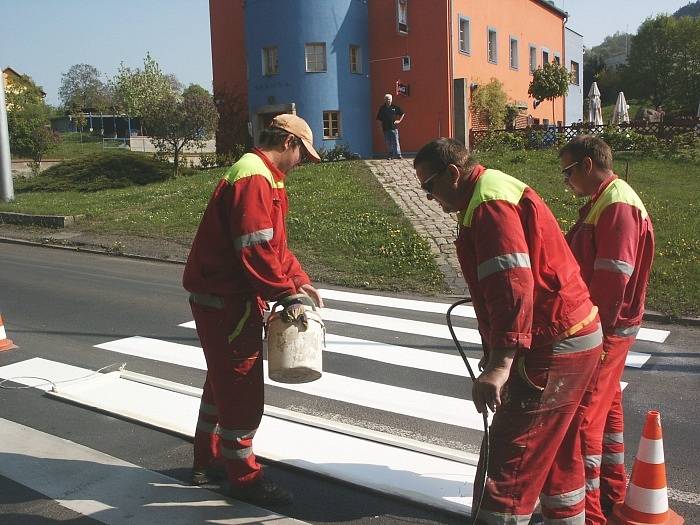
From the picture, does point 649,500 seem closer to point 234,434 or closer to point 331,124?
point 234,434

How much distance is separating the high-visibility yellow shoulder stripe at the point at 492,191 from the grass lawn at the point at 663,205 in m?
7.07

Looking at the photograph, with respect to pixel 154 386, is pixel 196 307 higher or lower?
higher

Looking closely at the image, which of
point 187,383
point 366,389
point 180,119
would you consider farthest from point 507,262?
point 180,119

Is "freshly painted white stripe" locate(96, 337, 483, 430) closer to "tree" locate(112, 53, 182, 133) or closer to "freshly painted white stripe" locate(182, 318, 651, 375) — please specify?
"freshly painted white stripe" locate(182, 318, 651, 375)

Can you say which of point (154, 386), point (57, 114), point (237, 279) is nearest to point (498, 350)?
point (237, 279)

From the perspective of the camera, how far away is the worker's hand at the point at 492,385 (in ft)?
9.21

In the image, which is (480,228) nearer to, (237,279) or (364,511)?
(237,279)

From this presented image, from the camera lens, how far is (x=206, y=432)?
4.28 meters

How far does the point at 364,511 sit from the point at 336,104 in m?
25.6

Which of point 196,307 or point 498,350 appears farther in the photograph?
point 196,307

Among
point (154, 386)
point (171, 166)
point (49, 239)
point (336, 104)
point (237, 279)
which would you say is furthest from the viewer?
point (336, 104)

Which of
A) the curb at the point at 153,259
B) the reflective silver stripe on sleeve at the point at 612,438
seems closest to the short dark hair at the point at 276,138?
the reflective silver stripe on sleeve at the point at 612,438

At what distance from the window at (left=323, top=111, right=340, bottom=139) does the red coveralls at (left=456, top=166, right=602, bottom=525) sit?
1021 inches

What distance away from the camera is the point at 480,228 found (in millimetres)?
2844
